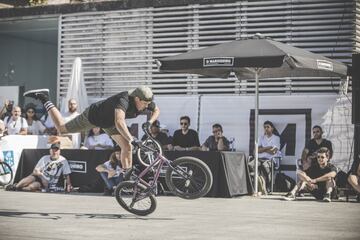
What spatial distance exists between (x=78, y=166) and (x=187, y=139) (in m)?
2.43

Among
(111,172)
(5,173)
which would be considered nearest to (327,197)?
(111,172)

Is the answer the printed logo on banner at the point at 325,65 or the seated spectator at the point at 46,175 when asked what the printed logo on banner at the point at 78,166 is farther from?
the printed logo on banner at the point at 325,65

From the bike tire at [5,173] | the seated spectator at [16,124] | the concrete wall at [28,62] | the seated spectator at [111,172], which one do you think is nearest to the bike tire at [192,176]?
the seated spectator at [111,172]

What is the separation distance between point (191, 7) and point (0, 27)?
7837 mm

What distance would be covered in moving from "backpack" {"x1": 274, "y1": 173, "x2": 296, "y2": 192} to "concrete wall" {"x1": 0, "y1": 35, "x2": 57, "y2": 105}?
12.0 m

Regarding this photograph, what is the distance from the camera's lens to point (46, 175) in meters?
16.0

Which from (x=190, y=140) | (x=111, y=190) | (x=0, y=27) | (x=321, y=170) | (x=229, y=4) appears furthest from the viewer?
(x=0, y=27)

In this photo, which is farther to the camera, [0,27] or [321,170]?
[0,27]

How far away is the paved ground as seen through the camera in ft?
27.3

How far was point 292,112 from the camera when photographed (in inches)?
673

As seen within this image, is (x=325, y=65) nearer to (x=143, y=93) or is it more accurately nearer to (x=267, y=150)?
(x=267, y=150)

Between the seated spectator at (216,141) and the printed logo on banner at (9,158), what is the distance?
4221mm

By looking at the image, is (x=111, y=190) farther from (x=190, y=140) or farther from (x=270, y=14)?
(x=270, y=14)

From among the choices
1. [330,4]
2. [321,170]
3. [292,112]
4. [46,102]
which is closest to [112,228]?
[46,102]
